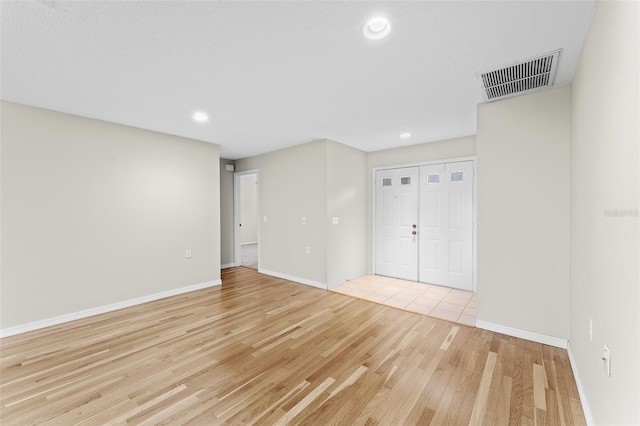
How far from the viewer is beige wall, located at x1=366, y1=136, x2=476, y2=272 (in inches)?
169

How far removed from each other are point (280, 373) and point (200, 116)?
309 cm

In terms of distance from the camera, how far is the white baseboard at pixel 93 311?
112 inches

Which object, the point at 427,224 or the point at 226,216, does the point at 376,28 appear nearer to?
the point at 427,224

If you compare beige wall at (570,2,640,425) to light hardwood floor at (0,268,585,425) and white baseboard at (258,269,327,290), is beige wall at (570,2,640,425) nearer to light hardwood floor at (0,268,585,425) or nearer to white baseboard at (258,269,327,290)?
light hardwood floor at (0,268,585,425)

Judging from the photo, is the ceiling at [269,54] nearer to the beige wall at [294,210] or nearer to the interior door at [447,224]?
the interior door at [447,224]

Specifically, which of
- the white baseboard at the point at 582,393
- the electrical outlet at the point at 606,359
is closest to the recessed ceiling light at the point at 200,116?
the electrical outlet at the point at 606,359

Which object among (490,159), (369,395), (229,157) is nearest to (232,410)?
(369,395)

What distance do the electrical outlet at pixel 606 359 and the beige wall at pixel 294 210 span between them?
3.39 meters

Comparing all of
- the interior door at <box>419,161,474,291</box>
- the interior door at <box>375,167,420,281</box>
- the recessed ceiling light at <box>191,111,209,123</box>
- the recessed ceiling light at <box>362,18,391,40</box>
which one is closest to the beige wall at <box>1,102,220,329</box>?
the recessed ceiling light at <box>191,111,209,123</box>

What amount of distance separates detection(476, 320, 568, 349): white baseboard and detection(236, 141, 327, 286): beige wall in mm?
2364

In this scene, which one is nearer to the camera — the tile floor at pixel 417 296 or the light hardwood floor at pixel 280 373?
the light hardwood floor at pixel 280 373

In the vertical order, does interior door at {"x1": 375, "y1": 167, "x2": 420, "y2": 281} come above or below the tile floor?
above

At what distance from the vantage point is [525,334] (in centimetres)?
265

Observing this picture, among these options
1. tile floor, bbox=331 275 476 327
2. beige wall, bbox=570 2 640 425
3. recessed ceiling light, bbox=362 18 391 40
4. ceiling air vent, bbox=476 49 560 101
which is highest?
recessed ceiling light, bbox=362 18 391 40
